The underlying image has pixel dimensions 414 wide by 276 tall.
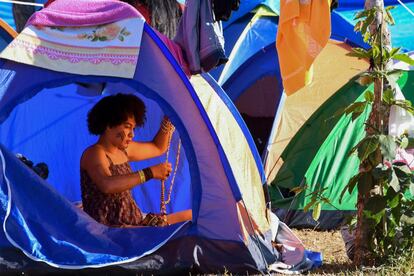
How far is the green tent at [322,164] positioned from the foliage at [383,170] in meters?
1.67

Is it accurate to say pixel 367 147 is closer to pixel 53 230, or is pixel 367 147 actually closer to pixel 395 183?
pixel 395 183

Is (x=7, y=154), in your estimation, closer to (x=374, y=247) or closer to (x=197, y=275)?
(x=197, y=275)

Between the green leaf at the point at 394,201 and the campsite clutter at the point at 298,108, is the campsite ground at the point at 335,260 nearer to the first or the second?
the campsite clutter at the point at 298,108

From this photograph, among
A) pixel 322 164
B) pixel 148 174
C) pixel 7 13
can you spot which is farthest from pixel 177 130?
pixel 7 13

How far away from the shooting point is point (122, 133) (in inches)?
212

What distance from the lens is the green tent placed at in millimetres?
6617

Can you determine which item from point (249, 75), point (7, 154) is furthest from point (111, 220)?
point (249, 75)

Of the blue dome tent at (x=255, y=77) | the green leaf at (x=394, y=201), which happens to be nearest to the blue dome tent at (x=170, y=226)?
the green leaf at (x=394, y=201)

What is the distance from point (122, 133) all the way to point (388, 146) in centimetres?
151

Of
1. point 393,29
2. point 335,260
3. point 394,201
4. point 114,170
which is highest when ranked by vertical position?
point 393,29

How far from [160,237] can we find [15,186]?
2.53 ft

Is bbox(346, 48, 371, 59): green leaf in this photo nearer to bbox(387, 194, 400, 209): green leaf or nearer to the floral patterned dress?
bbox(387, 194, 400, 209): green leaf

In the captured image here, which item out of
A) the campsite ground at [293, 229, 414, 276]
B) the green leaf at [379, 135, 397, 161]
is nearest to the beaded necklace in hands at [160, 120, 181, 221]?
the campsite ground at [293, 229, 414, 276]

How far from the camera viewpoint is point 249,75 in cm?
768
